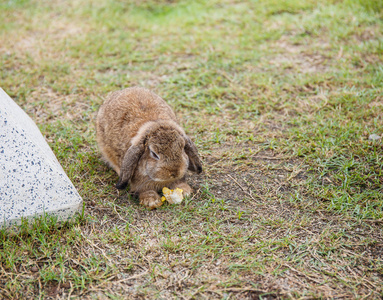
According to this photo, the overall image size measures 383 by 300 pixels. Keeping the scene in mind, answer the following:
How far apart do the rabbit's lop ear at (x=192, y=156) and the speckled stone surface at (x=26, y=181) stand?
3.66ft

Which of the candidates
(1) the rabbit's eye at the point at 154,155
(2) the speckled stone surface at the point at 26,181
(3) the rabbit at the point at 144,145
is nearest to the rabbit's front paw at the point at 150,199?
(3) the rabbit at the point at 144,145

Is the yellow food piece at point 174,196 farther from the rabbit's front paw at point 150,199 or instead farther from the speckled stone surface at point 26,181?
the speckled stone surface at point 26,181

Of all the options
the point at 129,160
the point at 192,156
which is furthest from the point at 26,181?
the point at 192,156

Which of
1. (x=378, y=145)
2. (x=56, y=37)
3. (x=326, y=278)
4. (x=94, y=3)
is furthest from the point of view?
(x=94, y=3)

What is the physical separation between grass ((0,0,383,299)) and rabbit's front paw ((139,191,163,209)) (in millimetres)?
86

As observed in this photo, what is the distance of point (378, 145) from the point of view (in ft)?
14.7

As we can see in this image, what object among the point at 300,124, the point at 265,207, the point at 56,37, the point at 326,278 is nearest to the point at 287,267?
the point at 326,278

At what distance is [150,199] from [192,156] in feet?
1.91

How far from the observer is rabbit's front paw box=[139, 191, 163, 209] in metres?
3.88

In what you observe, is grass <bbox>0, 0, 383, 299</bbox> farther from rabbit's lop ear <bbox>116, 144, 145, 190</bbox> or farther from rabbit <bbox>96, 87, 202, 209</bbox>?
rabbit's lop ear <bbox>116, 144, 145, 190</bbox>

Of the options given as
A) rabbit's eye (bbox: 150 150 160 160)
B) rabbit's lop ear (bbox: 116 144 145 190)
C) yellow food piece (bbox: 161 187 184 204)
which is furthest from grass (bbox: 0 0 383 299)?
rabbit's eye (bbox: 150 150 160 160)

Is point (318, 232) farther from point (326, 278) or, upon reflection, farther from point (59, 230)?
point (59, 230)

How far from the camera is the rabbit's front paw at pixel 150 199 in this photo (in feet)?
12.7

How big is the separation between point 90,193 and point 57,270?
101 cm
